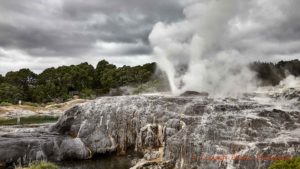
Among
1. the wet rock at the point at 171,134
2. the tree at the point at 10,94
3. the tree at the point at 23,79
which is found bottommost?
the wet rock at the point at 171,134

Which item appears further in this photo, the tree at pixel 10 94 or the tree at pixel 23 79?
the tree at pixel 23 79

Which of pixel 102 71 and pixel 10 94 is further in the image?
pixel 102 71

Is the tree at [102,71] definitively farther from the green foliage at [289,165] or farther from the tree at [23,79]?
the green foliage at [289,165]

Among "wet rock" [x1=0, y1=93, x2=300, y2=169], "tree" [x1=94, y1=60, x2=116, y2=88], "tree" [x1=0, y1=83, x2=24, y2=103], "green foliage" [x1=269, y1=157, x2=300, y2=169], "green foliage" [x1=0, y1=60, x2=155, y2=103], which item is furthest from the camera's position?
"tree" [x1=94, y1=60, x2=116, y2=88]

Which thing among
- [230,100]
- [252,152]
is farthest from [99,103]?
[252,152]

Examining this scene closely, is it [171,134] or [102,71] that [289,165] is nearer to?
[171,134]

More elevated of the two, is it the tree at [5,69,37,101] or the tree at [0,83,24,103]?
the tree at [5,69,37,101]

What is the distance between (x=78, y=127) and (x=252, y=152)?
55.6ft

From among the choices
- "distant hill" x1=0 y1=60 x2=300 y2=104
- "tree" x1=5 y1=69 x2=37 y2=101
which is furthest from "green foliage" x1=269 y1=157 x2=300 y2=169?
"tree" x1=5 y1=69 x2=37 y2=101

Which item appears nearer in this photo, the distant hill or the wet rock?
the wet rock

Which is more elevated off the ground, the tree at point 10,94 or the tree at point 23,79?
the tree at point 23,79

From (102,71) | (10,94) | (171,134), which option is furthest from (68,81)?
(171,134)

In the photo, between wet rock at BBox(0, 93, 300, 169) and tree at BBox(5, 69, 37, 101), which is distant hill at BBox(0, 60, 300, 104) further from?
wet rock at BBox(0, 93, 300, 169)

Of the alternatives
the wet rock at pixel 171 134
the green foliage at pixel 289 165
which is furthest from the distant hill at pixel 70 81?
the green foliage at pixel 289 165
